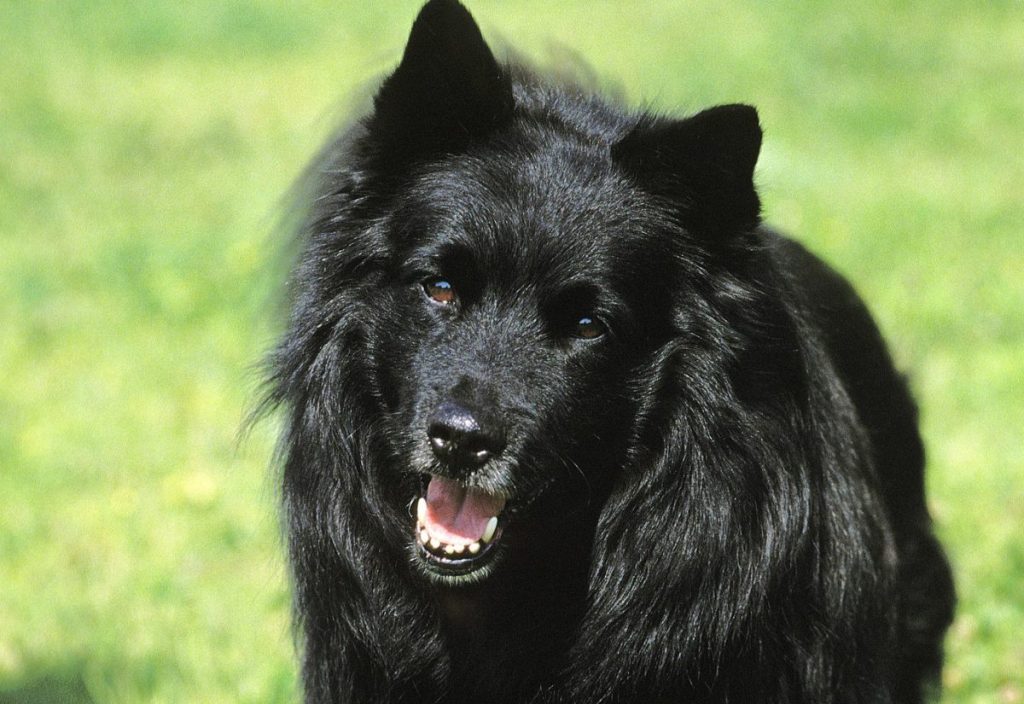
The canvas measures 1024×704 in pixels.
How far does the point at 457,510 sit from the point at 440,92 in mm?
1195

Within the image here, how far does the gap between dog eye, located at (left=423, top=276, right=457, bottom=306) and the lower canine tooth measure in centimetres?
62

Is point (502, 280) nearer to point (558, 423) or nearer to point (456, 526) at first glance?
point (558, 423)

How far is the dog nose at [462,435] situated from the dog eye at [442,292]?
14.2 inches

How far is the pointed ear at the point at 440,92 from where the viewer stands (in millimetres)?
3693

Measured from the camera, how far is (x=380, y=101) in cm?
383

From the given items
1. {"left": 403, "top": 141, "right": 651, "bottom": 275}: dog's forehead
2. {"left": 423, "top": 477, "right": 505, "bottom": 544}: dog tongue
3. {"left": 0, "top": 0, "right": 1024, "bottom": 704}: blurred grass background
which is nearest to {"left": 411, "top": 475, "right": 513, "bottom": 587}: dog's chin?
{"left": 423, "top": 477, "right": 505, "bottom": 544}: dog tongue

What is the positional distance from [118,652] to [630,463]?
2377 millimetres

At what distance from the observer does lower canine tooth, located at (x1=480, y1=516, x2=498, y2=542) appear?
3.78 metres

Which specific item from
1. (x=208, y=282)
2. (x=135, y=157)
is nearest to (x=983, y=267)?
(x=208, y=282)

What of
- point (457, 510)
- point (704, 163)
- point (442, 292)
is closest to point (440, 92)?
point (442, 292)

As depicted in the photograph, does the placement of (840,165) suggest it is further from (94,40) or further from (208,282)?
(94,40)

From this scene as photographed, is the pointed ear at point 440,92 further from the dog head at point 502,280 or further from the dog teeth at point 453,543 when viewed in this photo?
the dog teeth at point 453,543

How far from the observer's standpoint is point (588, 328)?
3809 millimetres

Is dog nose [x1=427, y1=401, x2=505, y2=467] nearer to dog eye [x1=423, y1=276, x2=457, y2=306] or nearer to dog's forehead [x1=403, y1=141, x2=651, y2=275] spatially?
dog eye [x1=423, y1=276, x2=457, y2=306]
